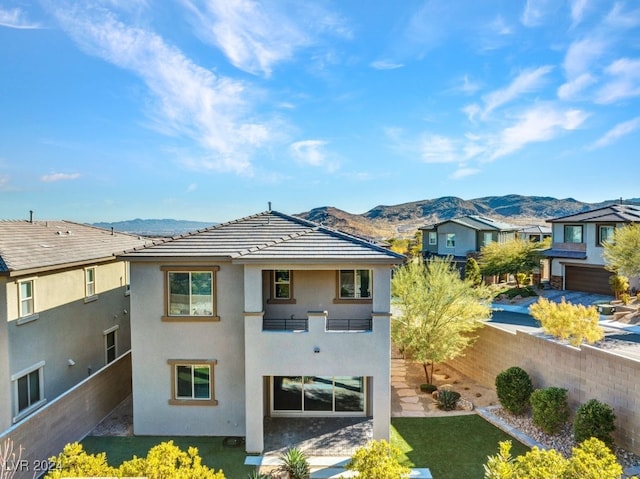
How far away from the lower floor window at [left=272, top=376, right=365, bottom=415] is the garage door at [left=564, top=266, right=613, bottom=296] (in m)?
27.1

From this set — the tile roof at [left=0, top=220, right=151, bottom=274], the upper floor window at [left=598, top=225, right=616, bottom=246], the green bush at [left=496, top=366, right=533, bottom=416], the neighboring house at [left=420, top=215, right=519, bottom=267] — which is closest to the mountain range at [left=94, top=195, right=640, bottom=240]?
the neighboring house at [left=420, top=215, right=519, bottom=267]

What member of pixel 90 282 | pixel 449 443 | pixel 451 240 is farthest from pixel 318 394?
pixel 451 240

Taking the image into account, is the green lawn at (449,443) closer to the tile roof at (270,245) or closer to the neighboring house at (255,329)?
the neighboring house at (255,329)

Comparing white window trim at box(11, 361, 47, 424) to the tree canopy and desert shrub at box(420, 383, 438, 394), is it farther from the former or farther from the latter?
the tree canopy

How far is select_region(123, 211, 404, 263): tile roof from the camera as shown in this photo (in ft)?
37.2

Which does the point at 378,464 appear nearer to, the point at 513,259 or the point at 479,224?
the point at 513,259

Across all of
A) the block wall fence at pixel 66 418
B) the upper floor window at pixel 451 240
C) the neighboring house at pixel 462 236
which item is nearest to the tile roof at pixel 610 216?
the neighboring house at pixel 462 236

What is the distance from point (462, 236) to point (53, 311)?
133ft

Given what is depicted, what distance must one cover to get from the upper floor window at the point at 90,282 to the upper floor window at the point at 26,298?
3.20 metres

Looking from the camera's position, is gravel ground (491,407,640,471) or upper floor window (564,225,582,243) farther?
upper floor window (564,225,582,243)

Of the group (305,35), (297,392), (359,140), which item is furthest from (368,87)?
(297,392)

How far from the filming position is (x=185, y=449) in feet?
39.1

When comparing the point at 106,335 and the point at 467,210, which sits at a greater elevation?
the point at 467,210

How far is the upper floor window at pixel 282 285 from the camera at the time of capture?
1361 cm
